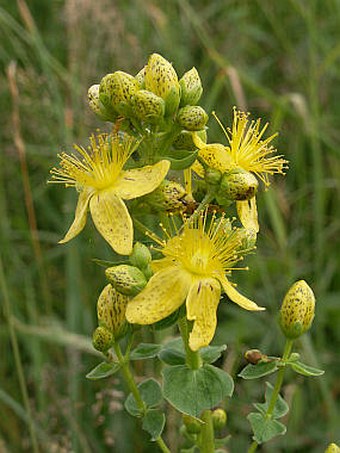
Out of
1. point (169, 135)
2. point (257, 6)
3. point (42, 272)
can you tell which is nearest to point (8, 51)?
point (42, 272)

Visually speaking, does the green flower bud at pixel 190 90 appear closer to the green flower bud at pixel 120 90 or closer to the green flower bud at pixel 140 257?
the green flower bud at pixel 120 90

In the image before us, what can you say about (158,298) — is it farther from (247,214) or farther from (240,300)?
(247,214)

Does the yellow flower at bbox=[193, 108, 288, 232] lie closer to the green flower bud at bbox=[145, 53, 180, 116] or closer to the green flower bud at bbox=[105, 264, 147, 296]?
the green flower bud at bbox=[145, 53, 180, 116]

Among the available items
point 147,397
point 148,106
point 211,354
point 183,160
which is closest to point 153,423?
point 147,397

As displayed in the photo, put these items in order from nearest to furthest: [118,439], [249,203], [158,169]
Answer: [158,169] < [249,203] < [118,439]

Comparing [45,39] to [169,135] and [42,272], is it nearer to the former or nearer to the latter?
[42,272]
